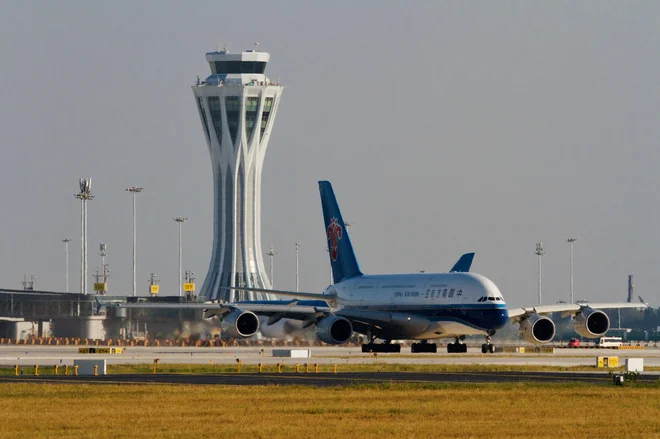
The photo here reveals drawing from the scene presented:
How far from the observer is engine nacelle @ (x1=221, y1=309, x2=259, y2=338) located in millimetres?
90312

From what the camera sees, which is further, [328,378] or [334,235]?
[334,235]

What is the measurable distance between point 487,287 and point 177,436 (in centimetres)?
5075

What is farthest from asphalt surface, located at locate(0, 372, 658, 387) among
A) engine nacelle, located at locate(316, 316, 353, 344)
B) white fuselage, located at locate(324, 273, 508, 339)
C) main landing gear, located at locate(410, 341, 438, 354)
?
main landing gear, located at locate(410, 341, 438, 354)

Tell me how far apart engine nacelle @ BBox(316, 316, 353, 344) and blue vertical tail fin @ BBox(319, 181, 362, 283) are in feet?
27.8

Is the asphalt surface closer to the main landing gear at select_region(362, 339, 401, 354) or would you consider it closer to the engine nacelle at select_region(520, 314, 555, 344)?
the engine nacelle at select_region(520, 314, 555, 344)

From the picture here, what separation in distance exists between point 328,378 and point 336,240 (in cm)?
4339

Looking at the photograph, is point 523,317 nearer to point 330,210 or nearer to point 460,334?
point 460,334

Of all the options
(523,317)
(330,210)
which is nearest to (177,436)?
(523,317)

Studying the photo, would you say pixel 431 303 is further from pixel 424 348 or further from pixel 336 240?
pixel 336 240

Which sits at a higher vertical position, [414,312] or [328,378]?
[414,312]

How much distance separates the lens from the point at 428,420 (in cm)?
3894

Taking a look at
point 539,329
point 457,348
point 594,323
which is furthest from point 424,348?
point 594,323

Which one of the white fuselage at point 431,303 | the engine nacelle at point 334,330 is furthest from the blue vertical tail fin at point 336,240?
the engine nacelle at point 334,330

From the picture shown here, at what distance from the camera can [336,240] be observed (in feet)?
334
